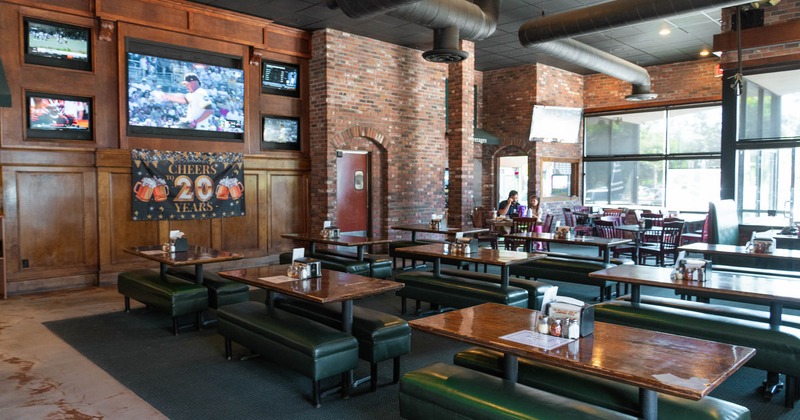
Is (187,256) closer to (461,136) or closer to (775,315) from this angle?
(775,315)

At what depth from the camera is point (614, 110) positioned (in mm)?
13859

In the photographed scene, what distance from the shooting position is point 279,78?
9.66m

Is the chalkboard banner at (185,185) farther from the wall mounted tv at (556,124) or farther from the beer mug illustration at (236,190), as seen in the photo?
the wall mounted tv at (556,124)

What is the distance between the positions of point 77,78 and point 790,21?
9.71m

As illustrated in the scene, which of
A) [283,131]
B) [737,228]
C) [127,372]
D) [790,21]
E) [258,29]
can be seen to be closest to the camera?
[127,372]

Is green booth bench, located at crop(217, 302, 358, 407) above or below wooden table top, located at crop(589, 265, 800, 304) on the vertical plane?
below

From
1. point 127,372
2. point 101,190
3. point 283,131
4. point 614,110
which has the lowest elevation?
point 127,372

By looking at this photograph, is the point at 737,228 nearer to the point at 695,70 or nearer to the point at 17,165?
the point at 695,70

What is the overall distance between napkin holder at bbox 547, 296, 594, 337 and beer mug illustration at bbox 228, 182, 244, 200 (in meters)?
7.08

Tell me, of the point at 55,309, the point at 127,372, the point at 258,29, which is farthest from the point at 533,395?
the point at 258,29

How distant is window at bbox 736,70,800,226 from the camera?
25.2 feet

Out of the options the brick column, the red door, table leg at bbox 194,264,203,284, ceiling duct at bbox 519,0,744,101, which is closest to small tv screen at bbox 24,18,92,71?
table leg at bbox 194,264,203,284

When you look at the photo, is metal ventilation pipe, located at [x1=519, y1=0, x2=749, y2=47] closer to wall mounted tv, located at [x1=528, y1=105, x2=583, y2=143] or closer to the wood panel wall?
the wood panel wall

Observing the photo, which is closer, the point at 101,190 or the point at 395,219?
the point at 101,190
